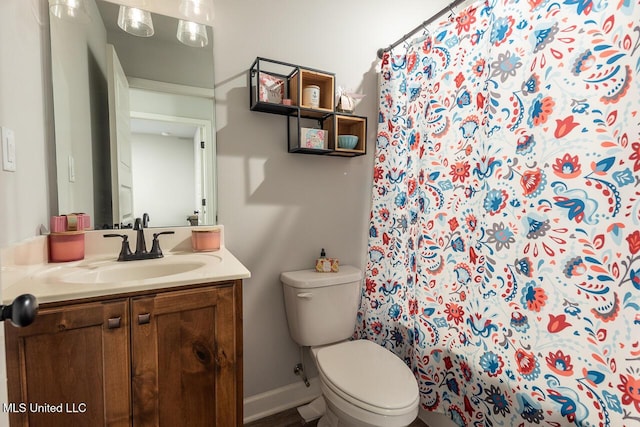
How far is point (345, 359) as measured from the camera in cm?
139

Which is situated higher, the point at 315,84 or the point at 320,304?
the point at 315,84

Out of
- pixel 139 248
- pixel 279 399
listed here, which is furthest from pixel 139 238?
pixel 279 399

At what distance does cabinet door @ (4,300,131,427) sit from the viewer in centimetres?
81

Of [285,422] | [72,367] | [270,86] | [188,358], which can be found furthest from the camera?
[285,422]

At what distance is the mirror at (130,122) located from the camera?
4.10 ft

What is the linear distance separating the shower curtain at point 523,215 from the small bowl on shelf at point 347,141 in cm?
28

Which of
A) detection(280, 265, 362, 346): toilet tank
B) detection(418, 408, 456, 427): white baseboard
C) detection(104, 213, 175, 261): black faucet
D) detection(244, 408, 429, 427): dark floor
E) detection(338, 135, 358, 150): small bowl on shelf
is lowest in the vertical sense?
detection(244, 408, 429, 427): dark floor

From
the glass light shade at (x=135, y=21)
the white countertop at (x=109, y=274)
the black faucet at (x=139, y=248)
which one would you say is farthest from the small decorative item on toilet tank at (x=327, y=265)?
the glass light shade at (x=135, y=21)

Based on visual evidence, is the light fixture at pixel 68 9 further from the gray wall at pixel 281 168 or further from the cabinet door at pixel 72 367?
the cabinet door at pixel 72 367

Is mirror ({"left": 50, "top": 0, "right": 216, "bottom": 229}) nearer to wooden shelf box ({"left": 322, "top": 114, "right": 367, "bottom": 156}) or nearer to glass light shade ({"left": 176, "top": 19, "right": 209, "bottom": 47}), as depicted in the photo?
glass light shade ({"left": 176, "top": 19, "right": 209, "bottom": 47})

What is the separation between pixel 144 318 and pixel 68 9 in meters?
1.23

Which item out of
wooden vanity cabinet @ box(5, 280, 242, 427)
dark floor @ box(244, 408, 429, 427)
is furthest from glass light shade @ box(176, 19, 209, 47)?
dark floor @ box(244, 408, 429, 427)

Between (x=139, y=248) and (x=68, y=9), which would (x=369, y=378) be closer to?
(x=139, y=248)

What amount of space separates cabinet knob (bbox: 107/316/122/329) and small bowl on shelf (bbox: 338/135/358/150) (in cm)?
126
